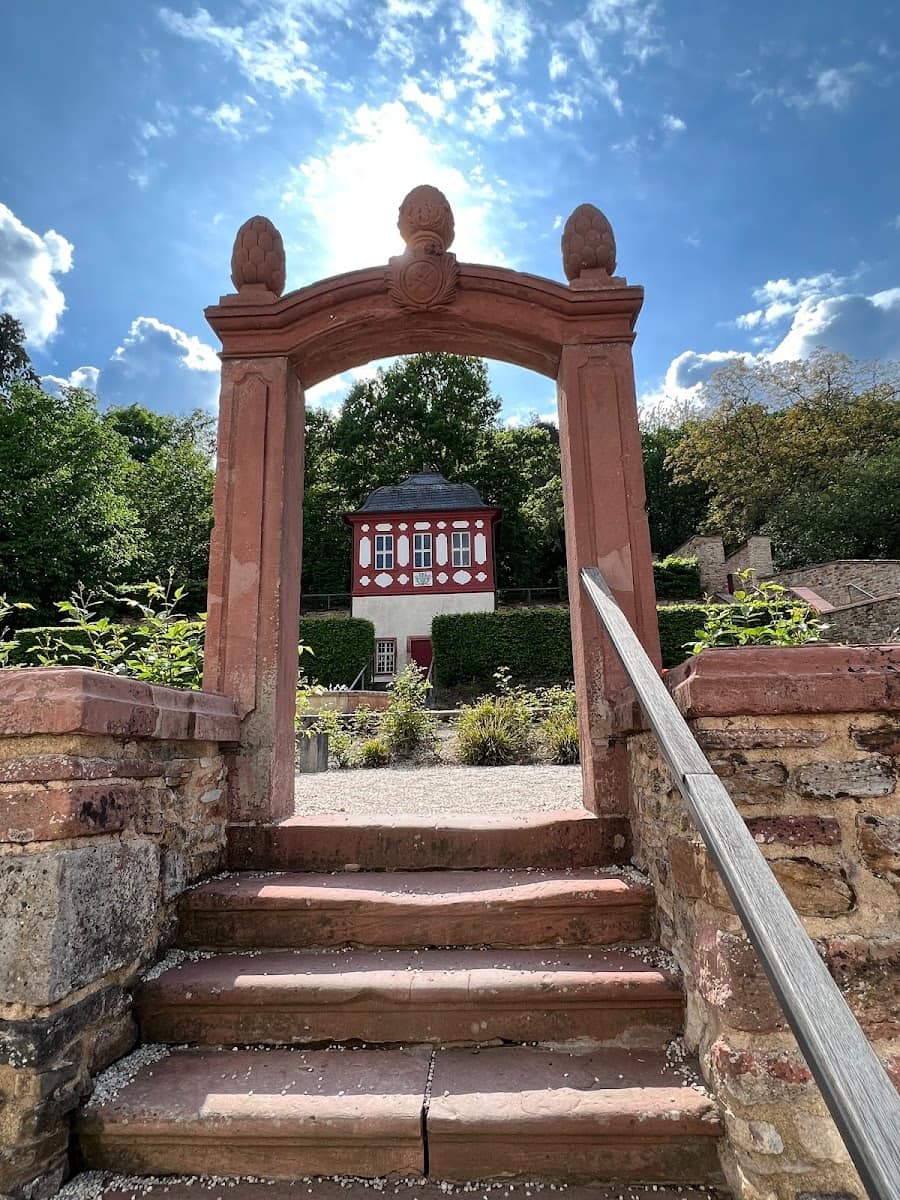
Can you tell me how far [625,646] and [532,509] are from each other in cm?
2497

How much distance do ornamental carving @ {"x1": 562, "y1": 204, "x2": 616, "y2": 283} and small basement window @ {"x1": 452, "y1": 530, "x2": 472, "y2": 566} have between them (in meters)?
19.7

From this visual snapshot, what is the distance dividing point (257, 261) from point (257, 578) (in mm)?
1609

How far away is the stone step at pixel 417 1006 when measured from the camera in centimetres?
188

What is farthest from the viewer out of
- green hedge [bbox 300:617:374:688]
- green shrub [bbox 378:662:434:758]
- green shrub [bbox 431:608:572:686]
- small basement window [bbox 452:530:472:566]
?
small basement window [bbox 452:530:472:566]

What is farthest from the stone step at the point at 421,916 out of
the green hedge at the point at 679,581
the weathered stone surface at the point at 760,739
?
the green hedge at the point at 679,581

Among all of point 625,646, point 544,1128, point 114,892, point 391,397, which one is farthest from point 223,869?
point 391,397

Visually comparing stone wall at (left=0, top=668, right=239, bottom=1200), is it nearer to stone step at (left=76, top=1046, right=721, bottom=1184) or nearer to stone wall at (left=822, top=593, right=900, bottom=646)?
stone step at (left=76, top=1046, right=721, bottom=1184)

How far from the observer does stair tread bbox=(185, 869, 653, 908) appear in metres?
2.22

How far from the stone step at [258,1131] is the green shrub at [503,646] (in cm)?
1602

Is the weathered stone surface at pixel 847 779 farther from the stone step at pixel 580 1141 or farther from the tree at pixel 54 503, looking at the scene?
the tree at pixel 54 503

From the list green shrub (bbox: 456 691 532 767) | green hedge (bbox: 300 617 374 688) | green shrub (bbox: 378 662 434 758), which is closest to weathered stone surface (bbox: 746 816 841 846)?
green shrub (bbox: 456 691 532 767)

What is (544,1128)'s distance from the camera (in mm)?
1554

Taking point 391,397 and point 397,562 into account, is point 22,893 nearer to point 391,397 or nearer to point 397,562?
point 397,562

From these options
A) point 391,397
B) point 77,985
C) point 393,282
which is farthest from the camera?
point 391,397
